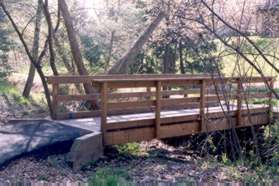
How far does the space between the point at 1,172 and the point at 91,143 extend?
5.36 feet

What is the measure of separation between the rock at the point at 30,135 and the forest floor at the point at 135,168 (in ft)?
0.51

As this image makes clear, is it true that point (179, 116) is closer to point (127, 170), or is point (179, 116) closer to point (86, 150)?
point (127, 170)

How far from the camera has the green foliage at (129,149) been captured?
7.76m

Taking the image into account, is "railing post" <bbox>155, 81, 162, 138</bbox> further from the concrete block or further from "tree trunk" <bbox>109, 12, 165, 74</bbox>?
"tree trunk" <bbox>109, 12, 165, 74</bbox>

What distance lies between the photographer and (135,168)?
6.61 meters

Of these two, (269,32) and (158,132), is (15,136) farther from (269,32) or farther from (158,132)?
(269,32)

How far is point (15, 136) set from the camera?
22.6 ft

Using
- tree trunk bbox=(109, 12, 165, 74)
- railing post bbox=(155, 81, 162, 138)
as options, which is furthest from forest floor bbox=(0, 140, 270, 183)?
tree trunk bbox=(109, 12, 165, 74)

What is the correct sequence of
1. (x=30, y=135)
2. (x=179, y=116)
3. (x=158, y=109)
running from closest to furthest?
(x=30, y=135) → (x=158, y=109) → (x=179, y=116)

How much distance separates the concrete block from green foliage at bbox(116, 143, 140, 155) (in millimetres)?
781

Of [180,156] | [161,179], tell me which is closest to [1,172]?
[161,179]

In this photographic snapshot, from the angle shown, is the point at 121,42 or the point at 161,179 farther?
the point at 121,42

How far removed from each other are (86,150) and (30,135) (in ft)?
3.42

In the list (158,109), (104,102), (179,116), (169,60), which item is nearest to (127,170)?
(104,102)
